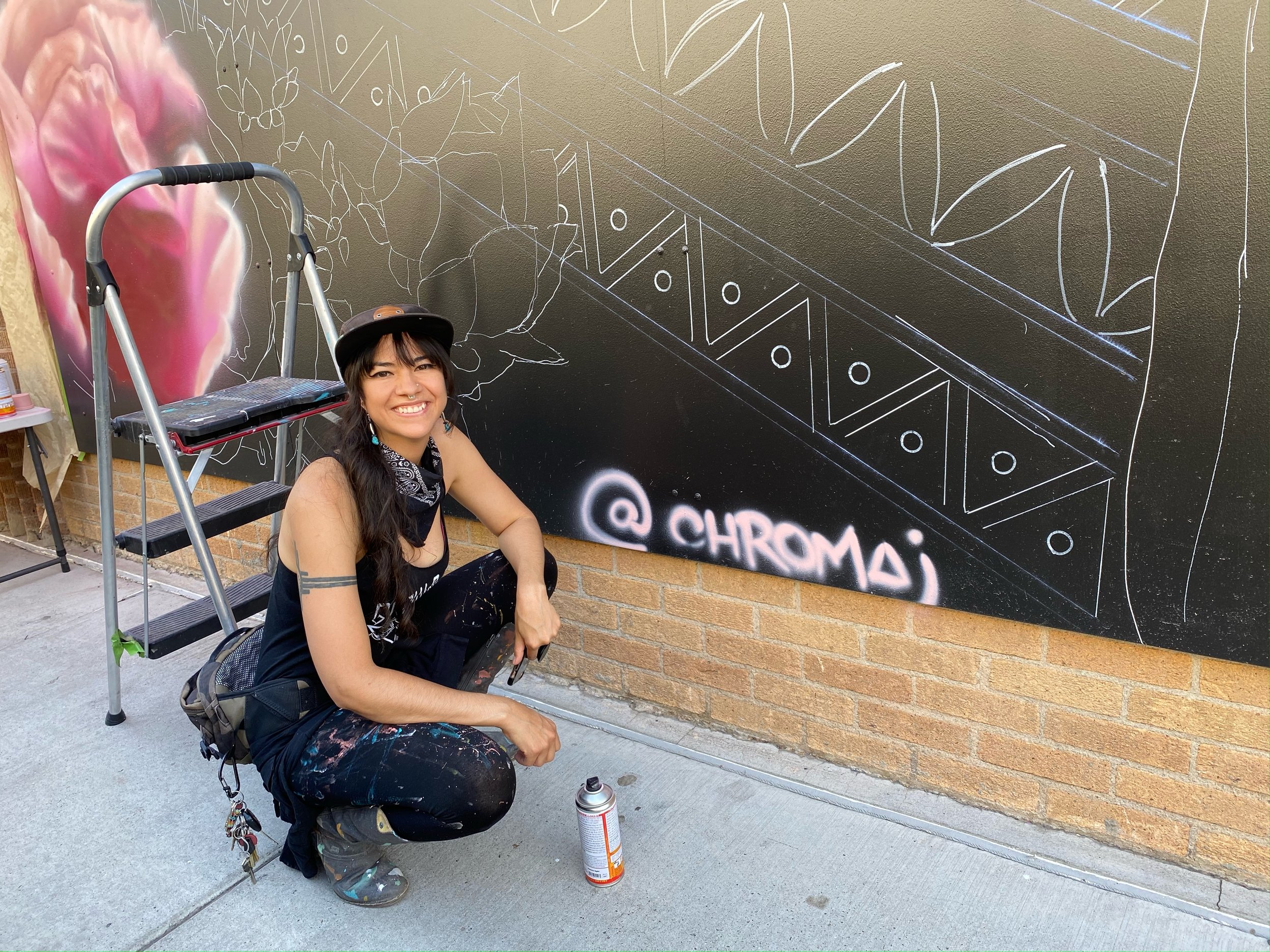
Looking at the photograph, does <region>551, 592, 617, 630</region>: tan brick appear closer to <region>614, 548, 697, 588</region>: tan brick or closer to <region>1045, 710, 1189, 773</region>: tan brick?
<region>614, 548, 697, 588</region>: tan brick

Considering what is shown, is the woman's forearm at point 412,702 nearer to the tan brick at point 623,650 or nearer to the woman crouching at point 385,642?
the woman crouching at point 385,642

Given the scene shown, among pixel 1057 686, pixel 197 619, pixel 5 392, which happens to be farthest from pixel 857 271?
pixel 5 392

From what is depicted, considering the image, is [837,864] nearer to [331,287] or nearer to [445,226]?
[445,226]

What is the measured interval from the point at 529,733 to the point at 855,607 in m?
0.93

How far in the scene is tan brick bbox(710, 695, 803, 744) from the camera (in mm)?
2854

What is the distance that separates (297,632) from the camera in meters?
2.40

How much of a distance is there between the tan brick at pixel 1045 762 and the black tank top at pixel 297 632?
1499mm

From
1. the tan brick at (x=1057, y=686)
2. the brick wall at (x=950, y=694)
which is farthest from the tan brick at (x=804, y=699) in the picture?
the tan brick at (x=1057, y=686)

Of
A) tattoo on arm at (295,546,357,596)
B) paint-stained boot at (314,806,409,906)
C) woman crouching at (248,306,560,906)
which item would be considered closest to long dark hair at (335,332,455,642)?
woman crouching at (248,306,560,906)

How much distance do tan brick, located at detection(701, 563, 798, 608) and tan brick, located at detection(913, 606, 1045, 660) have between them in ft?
1.21

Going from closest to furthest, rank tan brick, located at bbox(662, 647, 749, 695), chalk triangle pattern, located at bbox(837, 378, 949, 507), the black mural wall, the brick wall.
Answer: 1. the black mural wall
2. the brick wall
3. chalk triangle pattern, located at bbox(837, 378, 949, 507)
4. tan brick, located at bbox(662, 647, 749, 695)

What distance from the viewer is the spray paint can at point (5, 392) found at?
441cm

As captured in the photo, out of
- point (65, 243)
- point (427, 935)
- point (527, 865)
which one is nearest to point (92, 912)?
point (427, 935)

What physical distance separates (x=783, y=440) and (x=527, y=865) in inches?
49.8
